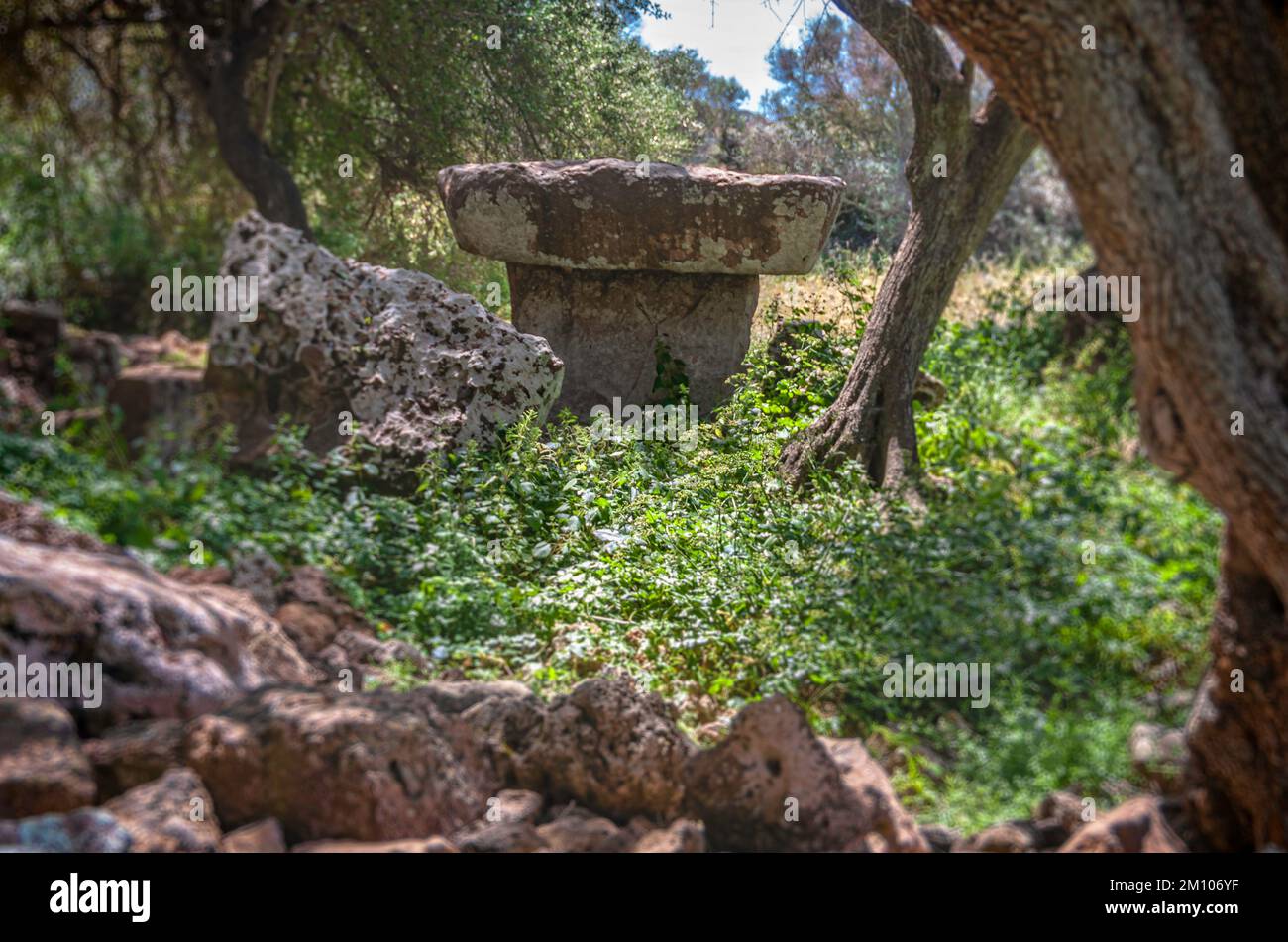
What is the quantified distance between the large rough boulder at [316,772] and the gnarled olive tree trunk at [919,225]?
3.43 metres

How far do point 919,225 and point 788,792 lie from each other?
391 cm

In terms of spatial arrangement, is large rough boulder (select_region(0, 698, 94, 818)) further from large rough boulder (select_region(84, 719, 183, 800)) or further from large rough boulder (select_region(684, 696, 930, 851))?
large rough boulder (select_region(684, 696, 930, 851))

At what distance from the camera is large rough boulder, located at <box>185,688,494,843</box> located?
3.52 metres

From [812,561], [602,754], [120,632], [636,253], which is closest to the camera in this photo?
[120,632]

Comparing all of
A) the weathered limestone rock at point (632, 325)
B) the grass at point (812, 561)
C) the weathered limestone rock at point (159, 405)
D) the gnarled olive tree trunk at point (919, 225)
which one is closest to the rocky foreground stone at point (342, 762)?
the grass at point (812, 561)

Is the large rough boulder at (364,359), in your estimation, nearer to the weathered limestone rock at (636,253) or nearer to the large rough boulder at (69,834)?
the weathered limestone rock at (636,253)

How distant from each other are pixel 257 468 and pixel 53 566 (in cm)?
129

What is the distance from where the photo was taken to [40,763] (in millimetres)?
3293

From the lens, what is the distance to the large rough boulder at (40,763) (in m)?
3.23

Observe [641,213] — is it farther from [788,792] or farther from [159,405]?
[788,792]

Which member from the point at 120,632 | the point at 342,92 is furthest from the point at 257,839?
the point at 342,92
